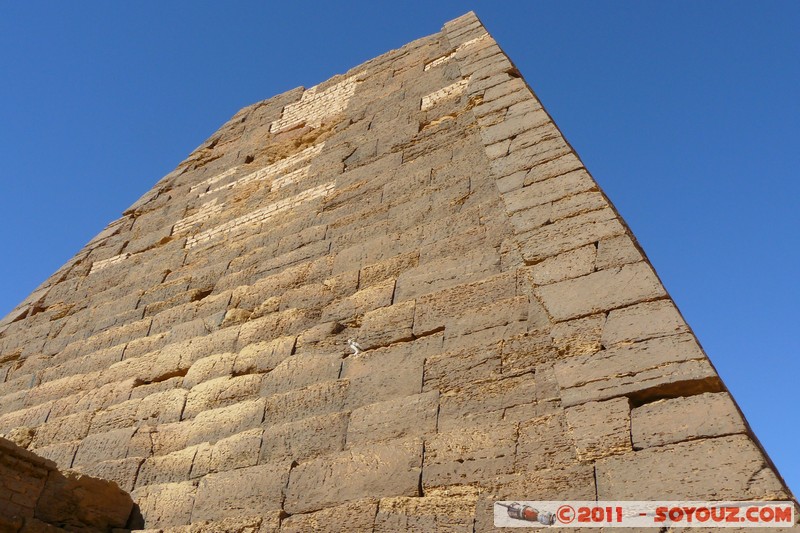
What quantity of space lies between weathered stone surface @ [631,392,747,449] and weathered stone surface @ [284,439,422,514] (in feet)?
2.88

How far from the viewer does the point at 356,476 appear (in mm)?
3068

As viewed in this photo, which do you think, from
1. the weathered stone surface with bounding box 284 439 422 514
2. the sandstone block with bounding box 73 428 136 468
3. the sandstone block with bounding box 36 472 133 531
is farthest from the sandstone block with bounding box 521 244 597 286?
the sandstone block with bounding box 73 428 136 468

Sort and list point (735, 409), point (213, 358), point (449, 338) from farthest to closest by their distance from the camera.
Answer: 1. point (213, 358)
2. point (449, 338)
3. point (735, 409)

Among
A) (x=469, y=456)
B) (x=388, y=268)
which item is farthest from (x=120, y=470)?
(x=469, y=456)

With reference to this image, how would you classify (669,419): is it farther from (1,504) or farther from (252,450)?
(1,504)

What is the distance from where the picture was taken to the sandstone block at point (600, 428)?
102 inches

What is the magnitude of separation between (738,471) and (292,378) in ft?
7.07

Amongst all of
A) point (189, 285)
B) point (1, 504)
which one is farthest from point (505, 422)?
point (189, 285)

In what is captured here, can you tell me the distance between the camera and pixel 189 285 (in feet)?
17.1

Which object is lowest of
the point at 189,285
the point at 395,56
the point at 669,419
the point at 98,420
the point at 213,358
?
the point at 669,419

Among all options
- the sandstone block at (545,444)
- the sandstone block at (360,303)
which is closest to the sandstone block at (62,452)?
the sandstone block at (360,303)

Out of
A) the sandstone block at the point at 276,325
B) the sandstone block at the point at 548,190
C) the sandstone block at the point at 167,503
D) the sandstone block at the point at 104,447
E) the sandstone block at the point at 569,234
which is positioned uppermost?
the sandstone block at the point at 548,190

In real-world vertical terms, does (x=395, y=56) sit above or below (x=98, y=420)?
above

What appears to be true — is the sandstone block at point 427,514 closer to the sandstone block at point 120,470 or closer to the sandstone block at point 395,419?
the sandstone block at point 395,419
